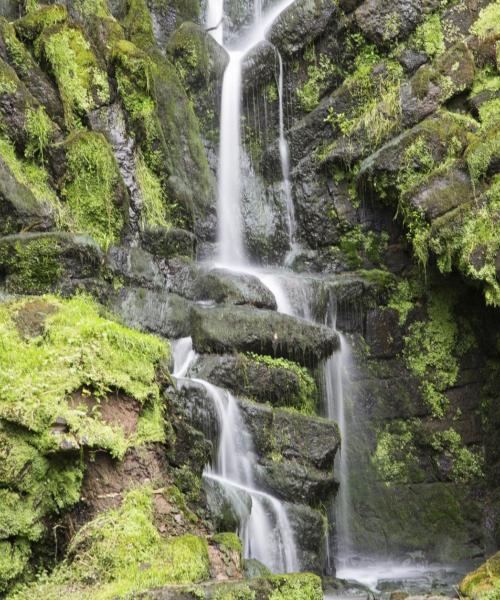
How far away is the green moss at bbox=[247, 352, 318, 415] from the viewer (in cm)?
1002

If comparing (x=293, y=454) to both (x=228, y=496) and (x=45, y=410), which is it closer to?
(x=228, y=496)

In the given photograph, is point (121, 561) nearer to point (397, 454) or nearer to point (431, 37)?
point (397, 454)

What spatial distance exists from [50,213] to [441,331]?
739 cm

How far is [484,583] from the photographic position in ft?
21.4

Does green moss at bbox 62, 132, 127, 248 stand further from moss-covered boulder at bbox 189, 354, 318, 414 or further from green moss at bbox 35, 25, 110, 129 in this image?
moss-covered boulder at bbox 189, 354, 318, 414

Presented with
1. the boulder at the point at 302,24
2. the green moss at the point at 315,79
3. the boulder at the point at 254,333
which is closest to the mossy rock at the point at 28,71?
the boulder at the point at 254,333

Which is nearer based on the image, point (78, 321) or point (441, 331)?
point (78, 321)

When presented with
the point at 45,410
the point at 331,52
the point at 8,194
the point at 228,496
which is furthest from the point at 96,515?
the point at 331,52

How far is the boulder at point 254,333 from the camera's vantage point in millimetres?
9898

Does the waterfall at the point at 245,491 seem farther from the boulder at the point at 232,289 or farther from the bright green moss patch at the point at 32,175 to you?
the bright green moss patch at the point at 32,175

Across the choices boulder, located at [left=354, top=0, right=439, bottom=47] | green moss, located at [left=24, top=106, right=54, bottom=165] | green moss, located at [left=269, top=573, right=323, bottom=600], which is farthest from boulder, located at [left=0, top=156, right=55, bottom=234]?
boulder, located at [left=354, top=0, right=439, bottom=47]

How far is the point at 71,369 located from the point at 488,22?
Answer: 1222 cm

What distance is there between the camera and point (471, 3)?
14195 millimetres

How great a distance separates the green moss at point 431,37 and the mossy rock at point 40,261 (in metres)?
9.17
